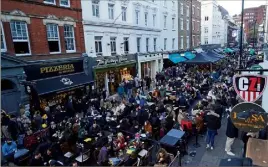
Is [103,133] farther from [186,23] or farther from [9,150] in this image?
[186,23]

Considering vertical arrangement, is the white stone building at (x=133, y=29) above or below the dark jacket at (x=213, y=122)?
above

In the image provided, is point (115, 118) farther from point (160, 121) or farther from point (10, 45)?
point (10, 45)

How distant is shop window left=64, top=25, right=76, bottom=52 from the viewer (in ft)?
50.3

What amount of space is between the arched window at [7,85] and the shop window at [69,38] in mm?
4671

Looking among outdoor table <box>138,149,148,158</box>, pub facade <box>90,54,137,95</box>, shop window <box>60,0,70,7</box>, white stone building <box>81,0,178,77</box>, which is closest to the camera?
outdoor table <box>138,149,148,158</box>

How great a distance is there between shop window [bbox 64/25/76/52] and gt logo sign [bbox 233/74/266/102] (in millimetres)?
13265

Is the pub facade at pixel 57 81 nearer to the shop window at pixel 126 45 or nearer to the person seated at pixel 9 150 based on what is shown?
the person seated at pixel 9 150

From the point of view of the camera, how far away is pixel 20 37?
41.4ft

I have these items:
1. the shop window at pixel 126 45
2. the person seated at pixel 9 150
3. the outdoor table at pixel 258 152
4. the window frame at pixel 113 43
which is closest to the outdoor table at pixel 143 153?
the outdoor table at pixel 258 152

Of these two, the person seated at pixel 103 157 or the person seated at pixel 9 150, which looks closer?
the person seated at pixel 103 157

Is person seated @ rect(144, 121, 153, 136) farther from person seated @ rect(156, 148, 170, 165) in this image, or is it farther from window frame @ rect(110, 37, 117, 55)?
window frame @ rect(110, 37, 117, 55)

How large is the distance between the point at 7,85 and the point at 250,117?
12644mm

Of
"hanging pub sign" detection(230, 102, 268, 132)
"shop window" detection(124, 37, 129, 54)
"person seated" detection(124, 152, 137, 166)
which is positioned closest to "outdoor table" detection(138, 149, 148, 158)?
"person seated" detection(124, 152, 137, 166)

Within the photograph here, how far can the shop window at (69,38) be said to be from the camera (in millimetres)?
15333
